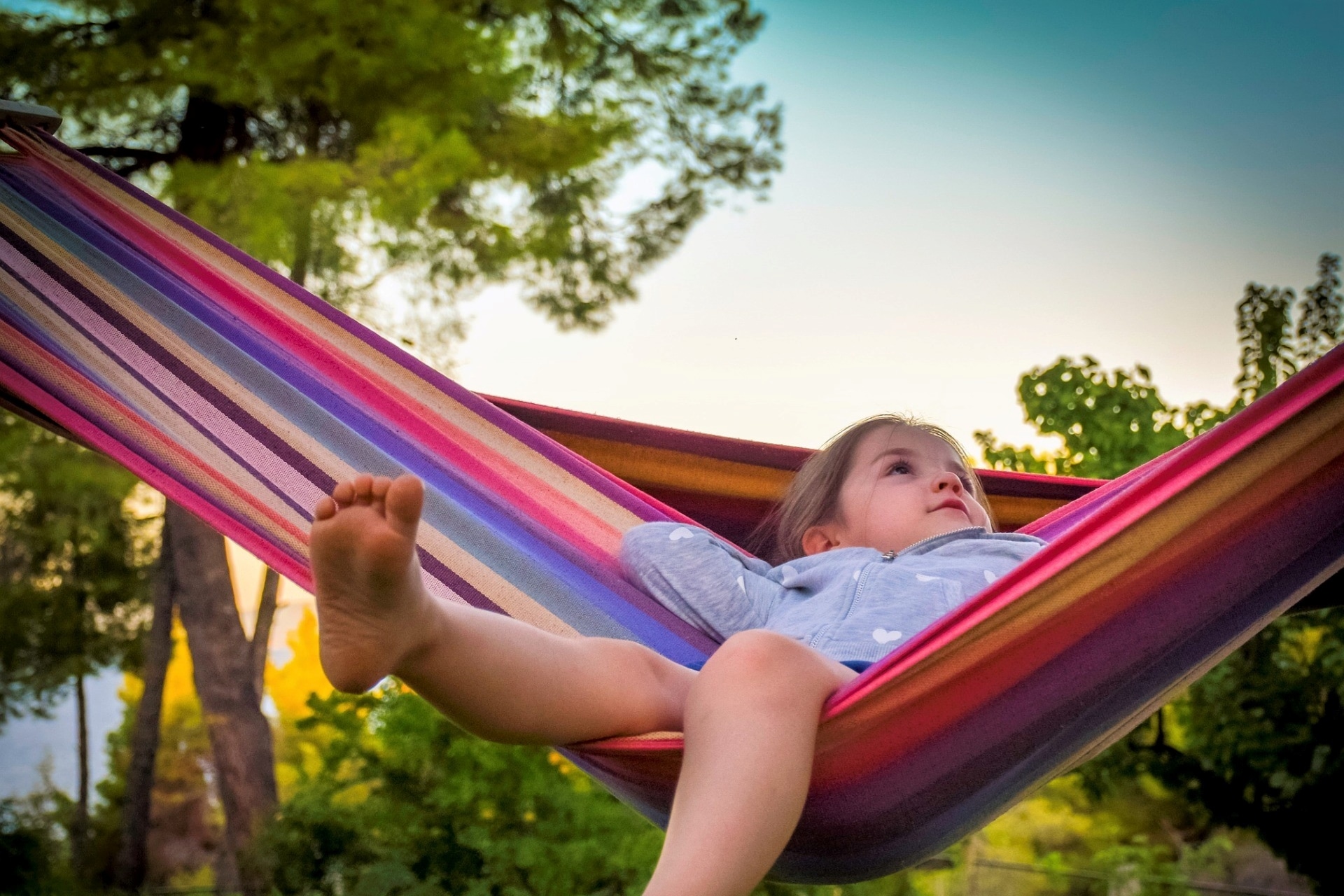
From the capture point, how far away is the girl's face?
1.54 metres

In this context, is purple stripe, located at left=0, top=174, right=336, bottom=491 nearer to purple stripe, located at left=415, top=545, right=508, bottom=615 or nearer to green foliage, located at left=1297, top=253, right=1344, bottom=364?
purple stripe, located at left=415, top=545, right=508, bottom=615

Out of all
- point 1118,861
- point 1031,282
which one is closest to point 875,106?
point 1031,282

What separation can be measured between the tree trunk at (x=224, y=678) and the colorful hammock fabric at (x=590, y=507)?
2.77 m

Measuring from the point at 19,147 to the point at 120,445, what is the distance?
0.55m

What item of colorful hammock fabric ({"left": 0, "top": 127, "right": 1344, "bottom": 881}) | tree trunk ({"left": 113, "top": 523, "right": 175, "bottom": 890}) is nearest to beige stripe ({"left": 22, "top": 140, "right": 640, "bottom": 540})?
colorful hammock fabric ({"left": 0, "top": 127, "right": 1344, "bottom": 881})

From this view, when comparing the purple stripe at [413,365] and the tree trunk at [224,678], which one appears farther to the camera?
the tree trunk at [224,678]

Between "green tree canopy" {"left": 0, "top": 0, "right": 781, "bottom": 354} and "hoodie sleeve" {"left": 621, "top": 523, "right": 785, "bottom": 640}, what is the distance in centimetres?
277

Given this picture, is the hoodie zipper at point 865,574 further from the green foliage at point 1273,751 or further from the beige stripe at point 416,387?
the green foliage at point 1273,751

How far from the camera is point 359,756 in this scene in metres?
3.03

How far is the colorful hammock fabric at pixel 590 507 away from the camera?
1.03 metres

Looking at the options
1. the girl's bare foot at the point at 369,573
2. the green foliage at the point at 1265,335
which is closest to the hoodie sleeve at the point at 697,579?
the girl's bare foot at the point at 369,573

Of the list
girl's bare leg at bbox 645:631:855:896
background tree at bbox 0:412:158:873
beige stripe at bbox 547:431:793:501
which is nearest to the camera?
girl's bare leg at bbox 645:631:855:896

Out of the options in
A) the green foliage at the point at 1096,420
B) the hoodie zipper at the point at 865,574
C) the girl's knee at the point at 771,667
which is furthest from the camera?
the green foliage at the point at 1096,420

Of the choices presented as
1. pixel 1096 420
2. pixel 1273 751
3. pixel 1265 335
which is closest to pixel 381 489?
pixel 1096 420
